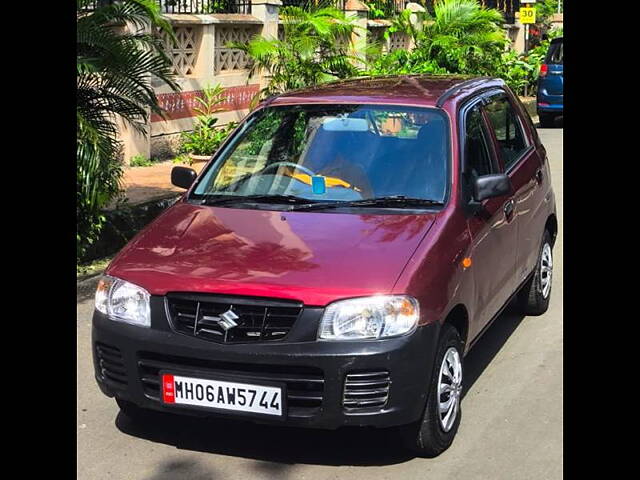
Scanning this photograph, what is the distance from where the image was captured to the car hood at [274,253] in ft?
14.4

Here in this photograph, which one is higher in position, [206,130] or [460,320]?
[206,130]

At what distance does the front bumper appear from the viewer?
14.0 ft

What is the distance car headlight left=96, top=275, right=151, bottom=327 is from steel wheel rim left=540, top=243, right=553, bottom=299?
346cm

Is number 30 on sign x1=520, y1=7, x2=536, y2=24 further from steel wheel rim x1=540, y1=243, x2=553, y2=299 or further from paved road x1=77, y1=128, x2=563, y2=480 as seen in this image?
paved road x1=77, y1=128, x2=563, y2=480

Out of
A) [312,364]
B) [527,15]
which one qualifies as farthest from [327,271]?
[527,15]

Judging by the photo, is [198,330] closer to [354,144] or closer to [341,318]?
[341,318]

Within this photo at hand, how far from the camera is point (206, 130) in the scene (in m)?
13.1

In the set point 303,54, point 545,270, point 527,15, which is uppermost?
point 527,15

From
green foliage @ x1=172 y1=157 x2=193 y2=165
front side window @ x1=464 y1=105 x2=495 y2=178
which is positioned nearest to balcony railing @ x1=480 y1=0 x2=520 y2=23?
green foliage @ x1=172 y1=157 x2=193 y2=165

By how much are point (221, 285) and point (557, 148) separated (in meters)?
12.9

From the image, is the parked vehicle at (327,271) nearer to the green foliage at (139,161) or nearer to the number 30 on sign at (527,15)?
the green foliage at (139,161)

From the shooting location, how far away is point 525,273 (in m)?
6.56

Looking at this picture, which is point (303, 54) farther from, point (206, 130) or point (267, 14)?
point (267, 14)

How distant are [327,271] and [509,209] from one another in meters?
1.89
